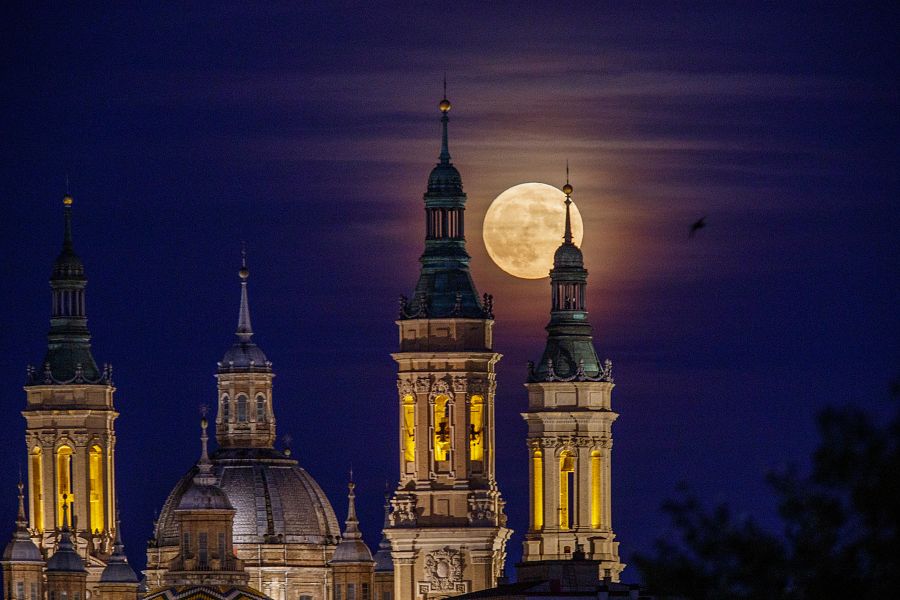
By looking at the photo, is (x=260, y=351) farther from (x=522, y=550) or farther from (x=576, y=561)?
(x=576, y=561)

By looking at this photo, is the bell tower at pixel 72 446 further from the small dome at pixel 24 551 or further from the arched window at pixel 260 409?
the arched window at pixel 260 409

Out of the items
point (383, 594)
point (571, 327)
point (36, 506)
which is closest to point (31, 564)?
point (36, 506)

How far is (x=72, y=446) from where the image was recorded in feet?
603

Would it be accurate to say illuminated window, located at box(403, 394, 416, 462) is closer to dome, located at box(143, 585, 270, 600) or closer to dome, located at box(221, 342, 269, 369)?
dome, located at box(143, 585, 270, 600)

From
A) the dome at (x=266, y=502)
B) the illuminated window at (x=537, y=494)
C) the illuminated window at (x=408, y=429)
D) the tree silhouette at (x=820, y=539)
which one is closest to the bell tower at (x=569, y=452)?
the illuminated window at (x=537, y=494)

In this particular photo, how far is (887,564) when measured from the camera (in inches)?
3019

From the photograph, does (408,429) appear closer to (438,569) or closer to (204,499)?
(438,569)

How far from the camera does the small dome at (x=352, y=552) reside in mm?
175000

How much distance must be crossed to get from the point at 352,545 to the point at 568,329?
50.0ft

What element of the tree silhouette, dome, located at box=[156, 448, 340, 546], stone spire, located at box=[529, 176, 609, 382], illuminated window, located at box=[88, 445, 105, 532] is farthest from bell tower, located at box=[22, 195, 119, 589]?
the tree silhouette

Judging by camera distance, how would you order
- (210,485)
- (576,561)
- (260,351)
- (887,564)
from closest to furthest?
(887,564)
(576,561)
(210,485)
(260,351)

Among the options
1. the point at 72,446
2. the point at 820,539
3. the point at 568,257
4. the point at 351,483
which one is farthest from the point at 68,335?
the point at 820,539

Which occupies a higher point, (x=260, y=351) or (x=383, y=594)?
(x=260, y=351)

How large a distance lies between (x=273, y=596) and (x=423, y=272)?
27450mm
